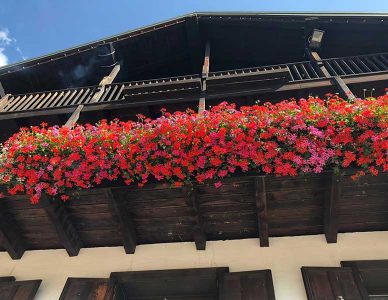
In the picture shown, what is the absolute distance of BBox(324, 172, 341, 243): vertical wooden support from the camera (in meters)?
5.12

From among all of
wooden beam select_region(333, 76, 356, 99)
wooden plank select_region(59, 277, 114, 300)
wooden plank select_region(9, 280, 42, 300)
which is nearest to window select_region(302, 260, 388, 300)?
wooden plank select_region(59, 277, 114, 300)

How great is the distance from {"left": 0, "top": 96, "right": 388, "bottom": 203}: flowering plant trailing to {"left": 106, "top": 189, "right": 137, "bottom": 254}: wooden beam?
1.30ft

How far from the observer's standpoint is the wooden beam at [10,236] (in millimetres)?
5754

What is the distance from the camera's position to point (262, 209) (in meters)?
5.36

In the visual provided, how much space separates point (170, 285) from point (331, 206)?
2723 mm

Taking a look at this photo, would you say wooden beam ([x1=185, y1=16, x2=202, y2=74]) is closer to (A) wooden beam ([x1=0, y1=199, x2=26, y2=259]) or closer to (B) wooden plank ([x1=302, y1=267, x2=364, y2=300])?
(A) wooden beam ([x1=0, y1=199, x2=26, y2=259])

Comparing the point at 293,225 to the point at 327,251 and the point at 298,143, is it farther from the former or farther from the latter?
the point at 298,143

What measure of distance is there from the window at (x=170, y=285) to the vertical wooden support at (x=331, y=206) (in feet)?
3.72

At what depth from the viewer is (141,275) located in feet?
18.5

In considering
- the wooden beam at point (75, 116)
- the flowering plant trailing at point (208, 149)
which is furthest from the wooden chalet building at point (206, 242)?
the wooden beam at point (75, 116)

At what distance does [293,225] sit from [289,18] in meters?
6.41

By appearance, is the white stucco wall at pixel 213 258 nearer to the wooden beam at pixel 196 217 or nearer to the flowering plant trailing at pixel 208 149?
the wooden beam at pixel 196 217

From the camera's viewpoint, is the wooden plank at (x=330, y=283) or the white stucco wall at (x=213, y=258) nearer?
the wooden plank at (x=330, y=283)

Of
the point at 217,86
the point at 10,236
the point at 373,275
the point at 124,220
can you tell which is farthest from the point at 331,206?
the point at 10,236
